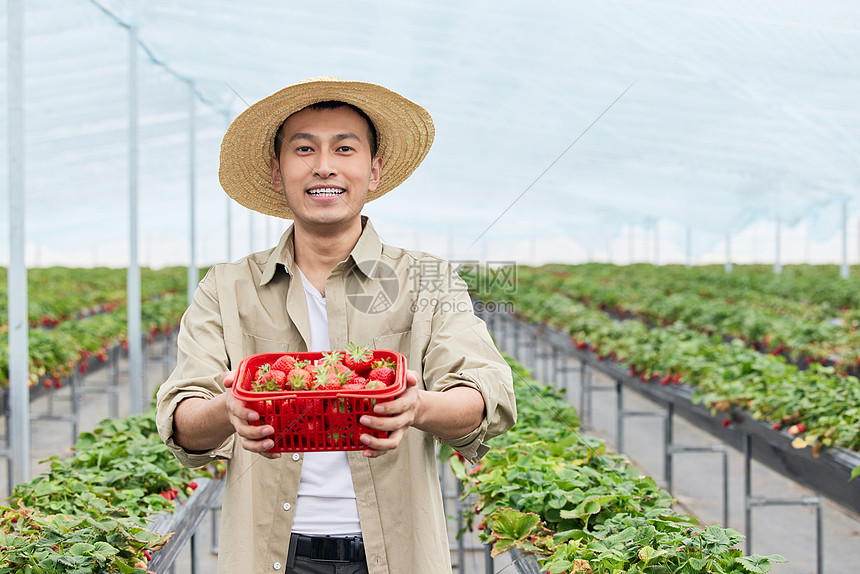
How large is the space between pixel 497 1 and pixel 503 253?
35.6 meters

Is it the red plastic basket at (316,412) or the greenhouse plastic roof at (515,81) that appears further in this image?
the greenhouse plastic roof at (515,81)

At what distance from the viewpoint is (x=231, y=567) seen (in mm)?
1584

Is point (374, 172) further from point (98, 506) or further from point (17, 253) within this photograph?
point (17, 253)

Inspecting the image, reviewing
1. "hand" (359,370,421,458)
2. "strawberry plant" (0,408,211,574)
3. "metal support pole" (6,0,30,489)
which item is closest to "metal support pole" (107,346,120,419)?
"metal support pole" (6,0,30,489)

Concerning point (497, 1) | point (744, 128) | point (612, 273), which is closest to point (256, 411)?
point (497, 1)

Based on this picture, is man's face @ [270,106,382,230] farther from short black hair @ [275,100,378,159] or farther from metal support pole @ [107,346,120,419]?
metal support pole @ [107,346,120,419]

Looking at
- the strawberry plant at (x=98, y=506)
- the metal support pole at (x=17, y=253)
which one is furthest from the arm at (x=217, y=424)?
the metal support pole at (x=17, y=253)

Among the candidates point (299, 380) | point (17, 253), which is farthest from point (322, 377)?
point (17, 253)

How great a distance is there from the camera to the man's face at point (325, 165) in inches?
65.2

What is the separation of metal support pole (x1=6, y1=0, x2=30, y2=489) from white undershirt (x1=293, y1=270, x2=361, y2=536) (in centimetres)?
300

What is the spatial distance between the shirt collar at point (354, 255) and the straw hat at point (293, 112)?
0.27m

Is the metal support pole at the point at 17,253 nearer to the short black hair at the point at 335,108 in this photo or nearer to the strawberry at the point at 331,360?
the short black hair at the point at 335,108

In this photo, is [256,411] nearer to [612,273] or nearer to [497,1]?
[497,1]

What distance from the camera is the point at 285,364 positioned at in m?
1.46
